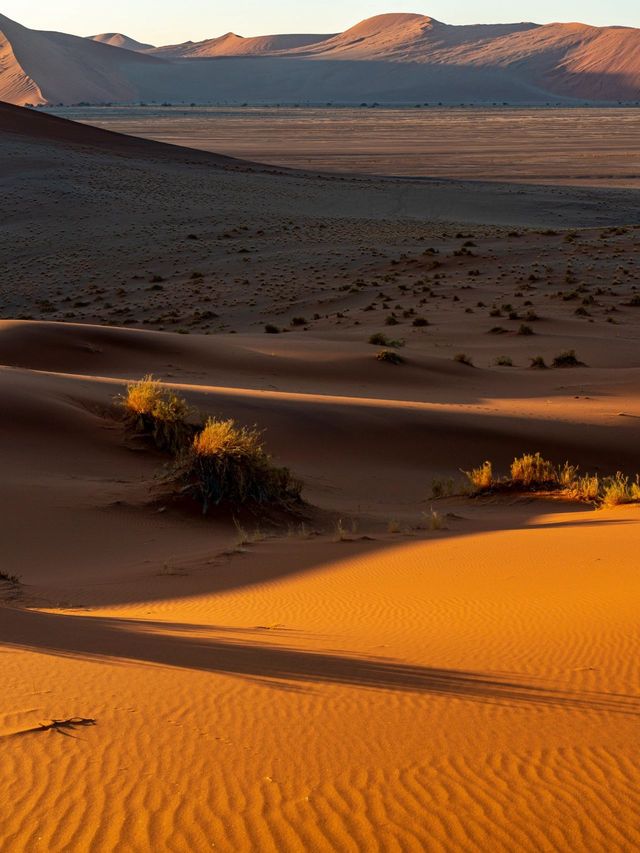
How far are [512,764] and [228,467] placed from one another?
335 inches

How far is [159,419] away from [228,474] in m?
2.85

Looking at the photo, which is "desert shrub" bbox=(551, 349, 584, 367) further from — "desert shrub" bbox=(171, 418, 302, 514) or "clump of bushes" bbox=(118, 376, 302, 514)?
"desert shrub" bbox=(171, 418, 302, 514)

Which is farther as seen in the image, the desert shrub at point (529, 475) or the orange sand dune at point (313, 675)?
the desert shrub at point (529, 475)

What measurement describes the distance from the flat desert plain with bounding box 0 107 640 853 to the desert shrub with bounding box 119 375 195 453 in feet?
1.04

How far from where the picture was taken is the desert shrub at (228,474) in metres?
13.3

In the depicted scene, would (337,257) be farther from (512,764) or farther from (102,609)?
(512,764)

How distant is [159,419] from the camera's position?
52.2 ft

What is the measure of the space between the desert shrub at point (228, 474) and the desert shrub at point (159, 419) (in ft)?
7.25

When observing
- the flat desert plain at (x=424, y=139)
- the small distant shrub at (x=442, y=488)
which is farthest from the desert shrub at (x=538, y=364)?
the flat desert plain at (x=424, y=139)

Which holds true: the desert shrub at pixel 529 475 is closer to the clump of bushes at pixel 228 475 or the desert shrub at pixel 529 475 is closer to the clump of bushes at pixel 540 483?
the clump of bushes at pixel 540 483


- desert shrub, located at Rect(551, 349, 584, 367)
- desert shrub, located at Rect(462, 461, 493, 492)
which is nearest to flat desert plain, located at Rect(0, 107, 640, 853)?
desert shrub, located at Rect(551, 349, 584, 367)

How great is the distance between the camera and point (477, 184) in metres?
71.5

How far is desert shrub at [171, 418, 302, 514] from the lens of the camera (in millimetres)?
13289

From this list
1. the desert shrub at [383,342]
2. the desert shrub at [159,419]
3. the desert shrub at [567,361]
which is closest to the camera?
the desert shrub at [159,419]
